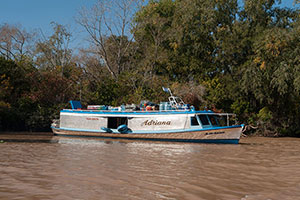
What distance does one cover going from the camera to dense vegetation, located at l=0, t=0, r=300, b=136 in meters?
25.7

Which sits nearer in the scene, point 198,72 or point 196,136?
point 196,136

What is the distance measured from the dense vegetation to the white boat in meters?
5.36

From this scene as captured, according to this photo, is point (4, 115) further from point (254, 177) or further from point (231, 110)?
point (254, 177)

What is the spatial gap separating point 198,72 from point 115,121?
1192cm

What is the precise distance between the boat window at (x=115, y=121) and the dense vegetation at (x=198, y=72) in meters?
6.80

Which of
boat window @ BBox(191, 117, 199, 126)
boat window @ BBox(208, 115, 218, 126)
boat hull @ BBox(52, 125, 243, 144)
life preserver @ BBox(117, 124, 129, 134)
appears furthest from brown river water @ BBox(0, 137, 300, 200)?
life preserver @ BBox(117, 124, 129, 134)

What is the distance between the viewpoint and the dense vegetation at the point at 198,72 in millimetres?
25656

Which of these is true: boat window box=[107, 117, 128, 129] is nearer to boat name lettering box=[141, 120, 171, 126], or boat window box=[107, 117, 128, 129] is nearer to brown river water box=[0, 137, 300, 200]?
boat name lettering box=[141, 120, 171, 126]

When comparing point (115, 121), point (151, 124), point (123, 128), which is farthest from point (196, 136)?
point (115, 121)

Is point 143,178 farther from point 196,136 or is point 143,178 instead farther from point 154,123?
point 154,123

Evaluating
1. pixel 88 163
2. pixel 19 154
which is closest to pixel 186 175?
pixel 88 163

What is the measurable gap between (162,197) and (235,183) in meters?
2.22

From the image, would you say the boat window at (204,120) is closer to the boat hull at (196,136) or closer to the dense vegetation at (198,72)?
the boat hull at (196,136)

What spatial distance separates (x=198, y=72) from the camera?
31.1 m
